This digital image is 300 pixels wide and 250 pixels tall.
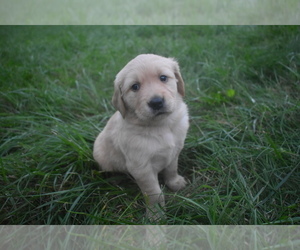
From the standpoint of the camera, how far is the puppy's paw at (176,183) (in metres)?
2.38

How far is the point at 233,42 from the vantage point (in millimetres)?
4141

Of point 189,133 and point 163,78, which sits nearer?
point 163,78

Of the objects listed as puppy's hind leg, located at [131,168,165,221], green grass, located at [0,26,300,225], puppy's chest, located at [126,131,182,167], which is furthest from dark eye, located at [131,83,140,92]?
green grass, located at [0,26,300,225]

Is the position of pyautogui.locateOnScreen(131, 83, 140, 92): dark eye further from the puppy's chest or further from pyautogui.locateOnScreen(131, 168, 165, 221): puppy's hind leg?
pyautogui.locateOnScreen(131, 168, 165, 221): puppy's hind leg

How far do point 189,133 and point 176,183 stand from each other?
731 millimetres

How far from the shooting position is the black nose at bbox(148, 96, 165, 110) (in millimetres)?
1880

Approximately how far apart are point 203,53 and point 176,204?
2790 millimetres

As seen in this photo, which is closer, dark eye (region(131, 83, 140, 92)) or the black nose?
the black nose

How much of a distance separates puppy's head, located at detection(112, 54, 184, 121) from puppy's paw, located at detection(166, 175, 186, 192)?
2.34ft

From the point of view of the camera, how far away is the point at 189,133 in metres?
2.97

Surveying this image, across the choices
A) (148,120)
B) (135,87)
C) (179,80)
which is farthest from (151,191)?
(179,80)

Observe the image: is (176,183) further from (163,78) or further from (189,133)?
(163,78)

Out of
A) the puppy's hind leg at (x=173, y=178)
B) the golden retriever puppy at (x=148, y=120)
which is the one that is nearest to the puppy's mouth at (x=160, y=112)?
the golden retriever puppy at (x=148, y=120)

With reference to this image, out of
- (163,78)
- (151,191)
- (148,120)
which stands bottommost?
(151,191)
